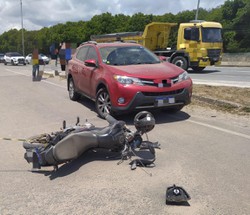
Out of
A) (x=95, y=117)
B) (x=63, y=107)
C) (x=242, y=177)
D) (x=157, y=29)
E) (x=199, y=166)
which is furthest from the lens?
(x=157, y=29)

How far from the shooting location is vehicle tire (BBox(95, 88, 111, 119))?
6.99 metres

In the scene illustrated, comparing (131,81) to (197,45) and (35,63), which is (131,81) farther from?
(197,45)

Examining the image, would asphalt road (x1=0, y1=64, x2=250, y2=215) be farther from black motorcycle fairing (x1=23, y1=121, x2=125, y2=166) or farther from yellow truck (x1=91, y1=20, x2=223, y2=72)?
yellow truck (x1=91, y1=20, x2=223, y2=72)

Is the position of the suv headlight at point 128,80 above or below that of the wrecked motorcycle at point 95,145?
above

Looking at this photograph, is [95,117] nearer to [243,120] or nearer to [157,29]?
[243,120]

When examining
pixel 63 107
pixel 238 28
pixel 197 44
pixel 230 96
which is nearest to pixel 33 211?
pixel 63 107

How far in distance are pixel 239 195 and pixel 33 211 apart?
7.18 feet

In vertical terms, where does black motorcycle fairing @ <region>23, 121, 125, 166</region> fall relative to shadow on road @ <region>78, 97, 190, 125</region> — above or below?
above

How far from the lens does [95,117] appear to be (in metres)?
7.53

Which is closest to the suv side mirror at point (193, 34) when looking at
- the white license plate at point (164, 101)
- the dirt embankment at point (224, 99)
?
the dirt embankment at point (224, 99)

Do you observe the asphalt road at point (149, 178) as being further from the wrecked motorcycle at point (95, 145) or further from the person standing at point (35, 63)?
the person standing at point (35, 63)

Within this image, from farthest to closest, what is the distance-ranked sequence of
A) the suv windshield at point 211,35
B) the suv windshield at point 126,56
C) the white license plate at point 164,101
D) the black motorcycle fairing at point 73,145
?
1. the suv windshield at point 211,35
2. the suv windshield at point 126,56
3. the white license plate at point 164,101
4. the black motorcycle fairing at point 73,145

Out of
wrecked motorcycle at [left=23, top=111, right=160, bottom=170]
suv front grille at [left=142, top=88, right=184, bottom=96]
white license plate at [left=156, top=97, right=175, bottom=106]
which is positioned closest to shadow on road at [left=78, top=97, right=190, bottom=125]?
white license plate at [left=156, top=97, right=175, bottom=106]

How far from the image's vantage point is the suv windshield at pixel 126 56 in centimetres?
743
